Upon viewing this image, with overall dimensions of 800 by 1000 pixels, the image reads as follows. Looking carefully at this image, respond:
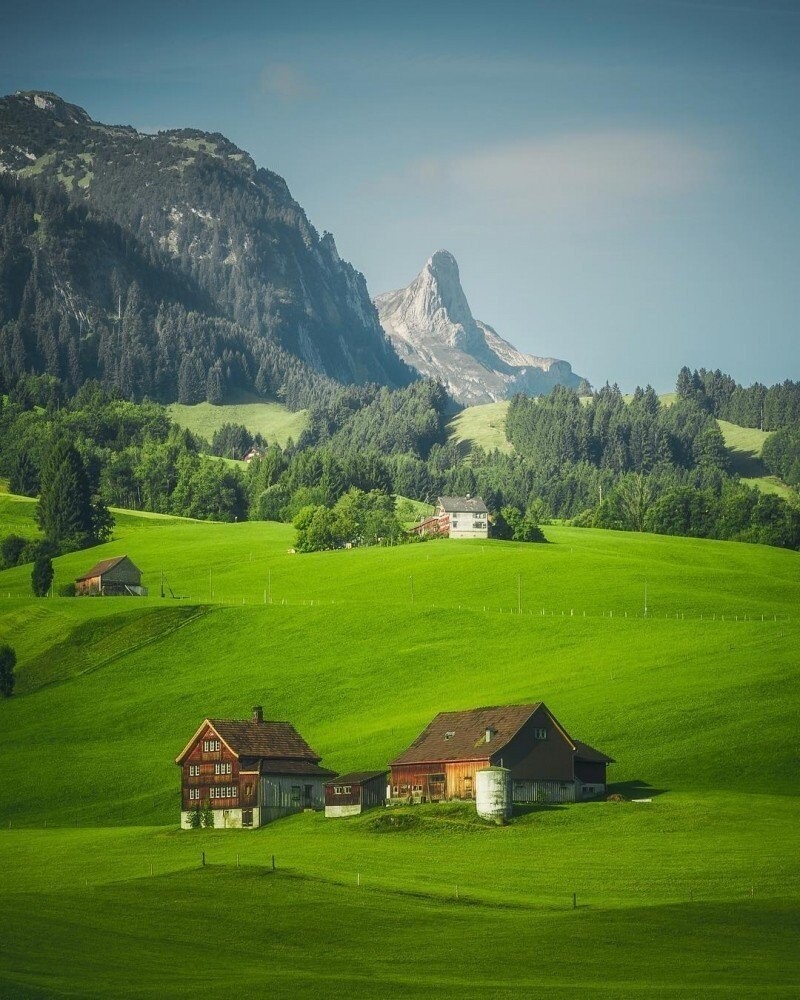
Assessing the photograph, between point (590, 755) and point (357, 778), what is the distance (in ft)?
49.8

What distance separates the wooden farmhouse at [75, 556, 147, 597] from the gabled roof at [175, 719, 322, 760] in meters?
84.9

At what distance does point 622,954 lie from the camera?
172ft

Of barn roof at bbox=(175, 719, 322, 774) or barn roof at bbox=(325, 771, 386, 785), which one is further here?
barn roof at bbox=(175, 719, 322, 774)

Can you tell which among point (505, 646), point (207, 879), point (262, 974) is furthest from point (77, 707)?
point (262, 974)

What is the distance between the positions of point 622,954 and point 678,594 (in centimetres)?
11289

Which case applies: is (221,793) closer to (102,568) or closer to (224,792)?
(224,792)

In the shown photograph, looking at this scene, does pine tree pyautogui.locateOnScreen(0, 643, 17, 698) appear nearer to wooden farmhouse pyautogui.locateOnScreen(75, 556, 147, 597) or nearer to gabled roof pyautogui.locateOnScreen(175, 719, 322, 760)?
gabled roof pyautogui.locateOnScreen(175, 719, 322, 760)

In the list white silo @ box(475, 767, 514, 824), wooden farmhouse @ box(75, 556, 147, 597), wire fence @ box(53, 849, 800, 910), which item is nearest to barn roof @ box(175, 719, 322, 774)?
white silo @ box(475, 767, 514, 824)

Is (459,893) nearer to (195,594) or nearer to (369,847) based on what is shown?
(369,847)

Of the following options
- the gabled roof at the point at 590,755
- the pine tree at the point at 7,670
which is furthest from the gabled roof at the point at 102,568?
the gabled roof at the point at 590,755

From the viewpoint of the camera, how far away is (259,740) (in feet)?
345

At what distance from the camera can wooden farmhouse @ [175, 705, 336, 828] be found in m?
100

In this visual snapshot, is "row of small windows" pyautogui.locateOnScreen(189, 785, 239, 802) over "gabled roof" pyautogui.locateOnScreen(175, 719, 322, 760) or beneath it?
beneath

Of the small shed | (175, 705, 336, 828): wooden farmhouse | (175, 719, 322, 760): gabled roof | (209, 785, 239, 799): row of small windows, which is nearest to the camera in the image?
the small shed
